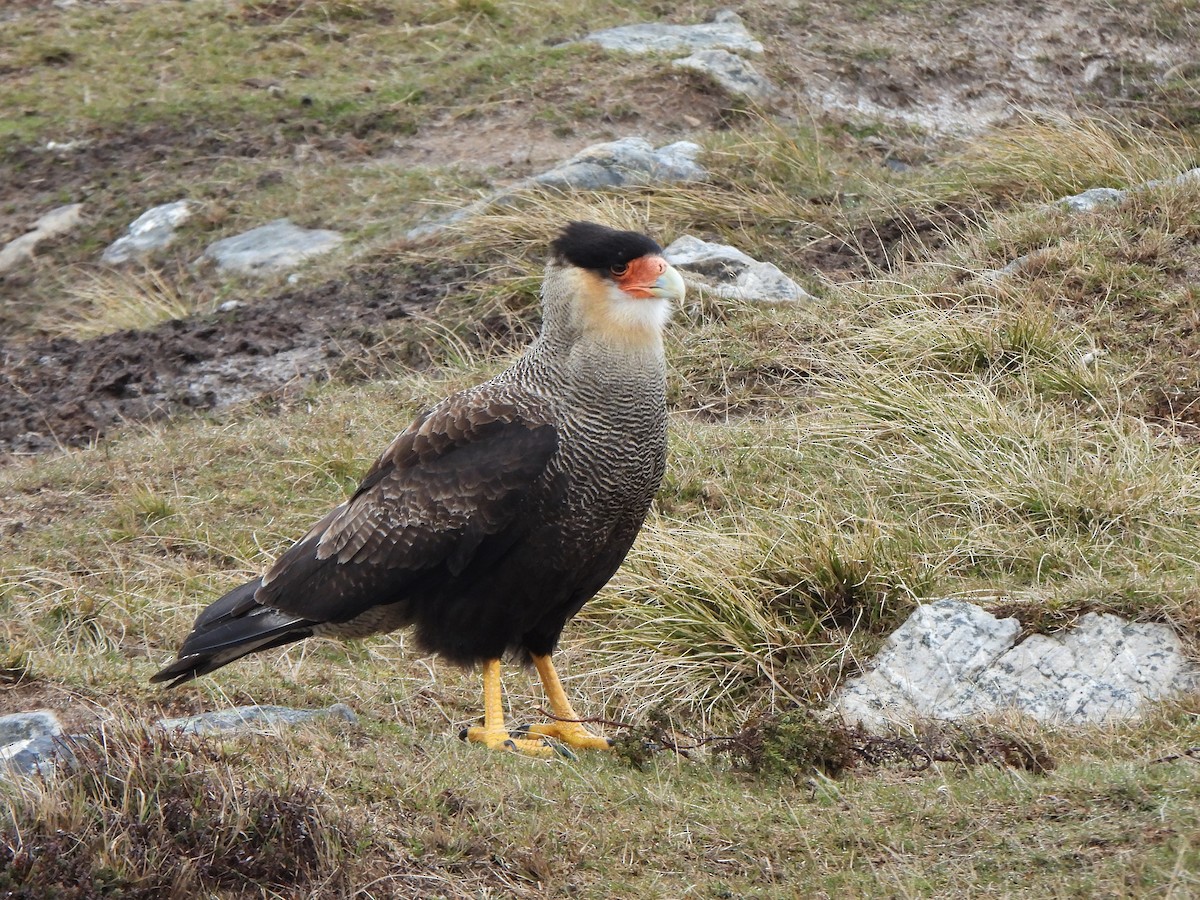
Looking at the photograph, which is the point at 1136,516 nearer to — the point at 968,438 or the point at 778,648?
the point at 968,438

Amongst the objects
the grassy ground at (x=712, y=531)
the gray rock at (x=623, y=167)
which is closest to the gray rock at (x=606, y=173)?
the gray rock at (x=623, y=167)

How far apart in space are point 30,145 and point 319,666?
7.38m

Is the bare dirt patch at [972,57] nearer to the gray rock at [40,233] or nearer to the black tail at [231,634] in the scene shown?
the gray rock at [40,233]

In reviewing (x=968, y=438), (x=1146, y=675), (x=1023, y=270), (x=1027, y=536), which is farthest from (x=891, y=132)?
(x=1146, y=675)

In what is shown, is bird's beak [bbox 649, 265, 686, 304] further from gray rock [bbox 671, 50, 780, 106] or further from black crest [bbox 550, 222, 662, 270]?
gray rock [bbox 671, 50, 780, 106]

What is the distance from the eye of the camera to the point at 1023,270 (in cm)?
757

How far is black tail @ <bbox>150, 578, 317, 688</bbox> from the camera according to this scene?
4688 millimetres

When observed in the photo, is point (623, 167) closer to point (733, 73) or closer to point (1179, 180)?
point (733, 73)

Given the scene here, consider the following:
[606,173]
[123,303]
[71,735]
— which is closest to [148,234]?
[123,303]

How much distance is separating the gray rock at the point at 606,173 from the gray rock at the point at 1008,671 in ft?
15.5

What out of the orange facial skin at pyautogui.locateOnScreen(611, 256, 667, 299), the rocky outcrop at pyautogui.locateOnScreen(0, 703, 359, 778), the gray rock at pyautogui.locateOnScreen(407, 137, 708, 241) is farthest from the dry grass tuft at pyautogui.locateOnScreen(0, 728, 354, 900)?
the gray rock at pyautogui.locateOnScreen(407, 137, 708, 241)

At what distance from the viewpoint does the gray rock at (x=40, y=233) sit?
10172 mm

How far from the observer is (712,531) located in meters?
5.98

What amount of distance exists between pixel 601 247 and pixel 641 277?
0.17 m
